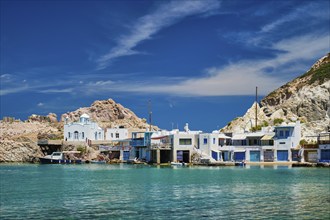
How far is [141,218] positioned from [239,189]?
1514 centimetres

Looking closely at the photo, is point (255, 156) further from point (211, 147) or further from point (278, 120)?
point (278, 120)

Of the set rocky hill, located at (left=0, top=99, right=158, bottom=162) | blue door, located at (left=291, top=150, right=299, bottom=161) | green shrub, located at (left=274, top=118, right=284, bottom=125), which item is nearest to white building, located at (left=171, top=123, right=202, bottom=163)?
blue door, located at (left=291, top=150, right=299, bottom=161)

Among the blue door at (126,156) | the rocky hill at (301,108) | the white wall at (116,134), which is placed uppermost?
the rocky hill at (301,108)

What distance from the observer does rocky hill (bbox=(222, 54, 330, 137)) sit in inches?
3797

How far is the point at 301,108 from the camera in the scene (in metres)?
100

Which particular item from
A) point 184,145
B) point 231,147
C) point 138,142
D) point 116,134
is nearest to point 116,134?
point 116,134

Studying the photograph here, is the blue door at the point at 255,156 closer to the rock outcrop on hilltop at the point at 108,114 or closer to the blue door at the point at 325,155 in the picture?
the blue door at the point at 325,155

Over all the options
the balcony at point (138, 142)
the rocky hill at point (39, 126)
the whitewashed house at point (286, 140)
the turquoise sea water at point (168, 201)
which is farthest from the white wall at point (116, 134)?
the turquoise sea water at point (168, 201)

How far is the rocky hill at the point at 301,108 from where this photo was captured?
96456 mm

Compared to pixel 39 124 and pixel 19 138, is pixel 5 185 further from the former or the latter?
pixel 39 124

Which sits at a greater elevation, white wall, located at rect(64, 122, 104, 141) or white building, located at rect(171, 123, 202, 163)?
white wall, located at rect(64, 122, 104, 141)

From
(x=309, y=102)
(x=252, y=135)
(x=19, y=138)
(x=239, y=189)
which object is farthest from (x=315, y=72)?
(x=239, y=189)

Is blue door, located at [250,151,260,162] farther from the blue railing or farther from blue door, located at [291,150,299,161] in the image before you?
the blue railing

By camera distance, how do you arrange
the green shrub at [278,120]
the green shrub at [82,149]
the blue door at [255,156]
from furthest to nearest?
the green shrub at [278,120] < the green shrub at [82,149] < the blue door at [255,156]
